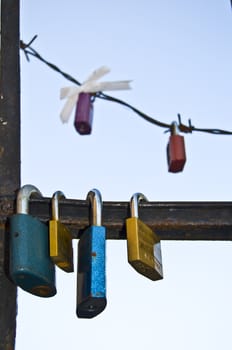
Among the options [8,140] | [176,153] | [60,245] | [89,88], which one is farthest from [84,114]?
[60,245]

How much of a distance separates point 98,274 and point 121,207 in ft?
0.56

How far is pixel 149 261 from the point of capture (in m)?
1.18

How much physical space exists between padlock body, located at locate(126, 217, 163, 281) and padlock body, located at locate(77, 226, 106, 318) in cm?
6

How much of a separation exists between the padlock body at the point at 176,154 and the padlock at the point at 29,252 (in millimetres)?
2469

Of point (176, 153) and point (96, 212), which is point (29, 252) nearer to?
point (96, 212)

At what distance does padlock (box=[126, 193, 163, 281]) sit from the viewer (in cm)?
115

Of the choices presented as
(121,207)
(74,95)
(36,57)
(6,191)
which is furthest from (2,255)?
(74,95)

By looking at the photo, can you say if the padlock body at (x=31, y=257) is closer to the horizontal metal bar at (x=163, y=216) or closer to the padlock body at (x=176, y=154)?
the horizontal metal bar at (x=163, y=216)

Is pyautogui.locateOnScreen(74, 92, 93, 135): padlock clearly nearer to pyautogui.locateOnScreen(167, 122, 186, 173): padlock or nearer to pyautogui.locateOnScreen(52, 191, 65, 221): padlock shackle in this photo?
pyautogui.locateOnScreen(167, 122, 186, 173): padlock

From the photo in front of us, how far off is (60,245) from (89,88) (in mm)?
2195

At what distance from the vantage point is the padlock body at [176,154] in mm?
3539

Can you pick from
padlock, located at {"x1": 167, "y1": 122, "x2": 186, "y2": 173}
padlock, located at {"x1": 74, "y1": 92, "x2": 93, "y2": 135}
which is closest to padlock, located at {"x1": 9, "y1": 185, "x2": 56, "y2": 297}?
padlock, located at {"x1": 74, "y1": 92, "x2": 93, "y2": 135}

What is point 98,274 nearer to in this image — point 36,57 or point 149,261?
point 149,261

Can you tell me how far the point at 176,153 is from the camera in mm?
3611
